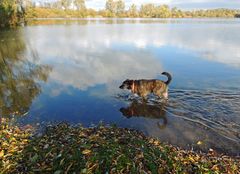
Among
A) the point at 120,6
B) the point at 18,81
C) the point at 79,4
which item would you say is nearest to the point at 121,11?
the point at 120,6

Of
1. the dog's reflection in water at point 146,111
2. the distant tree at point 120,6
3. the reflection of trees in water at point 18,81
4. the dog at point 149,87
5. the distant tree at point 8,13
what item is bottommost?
the dog's reflection in water at point 146,111

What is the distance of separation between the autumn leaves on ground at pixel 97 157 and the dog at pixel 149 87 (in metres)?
3.31

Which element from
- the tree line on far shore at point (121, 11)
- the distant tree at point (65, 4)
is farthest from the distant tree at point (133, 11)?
the distant tree at point (65, 4)

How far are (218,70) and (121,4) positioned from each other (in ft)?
460

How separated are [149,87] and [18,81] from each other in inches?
248

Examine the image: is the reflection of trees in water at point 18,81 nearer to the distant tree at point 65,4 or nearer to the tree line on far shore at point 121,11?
the tree line on far shore at point 121,11

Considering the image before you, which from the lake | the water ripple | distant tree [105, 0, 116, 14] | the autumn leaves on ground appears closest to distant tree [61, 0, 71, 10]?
distant tree [105, 0, 116, 14]

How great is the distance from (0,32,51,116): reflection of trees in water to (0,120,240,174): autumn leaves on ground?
306cm

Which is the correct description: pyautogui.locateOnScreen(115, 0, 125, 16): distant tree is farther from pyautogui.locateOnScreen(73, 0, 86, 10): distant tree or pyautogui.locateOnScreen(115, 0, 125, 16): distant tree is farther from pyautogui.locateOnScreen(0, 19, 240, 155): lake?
pyautogui.locateOnScreen(0, 19, 240, 155): lake

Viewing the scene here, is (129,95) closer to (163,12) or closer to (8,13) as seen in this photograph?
(8,13)

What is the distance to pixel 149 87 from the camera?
922 centimetres

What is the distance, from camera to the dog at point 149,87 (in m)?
9.10

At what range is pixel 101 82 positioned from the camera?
38.7 feet

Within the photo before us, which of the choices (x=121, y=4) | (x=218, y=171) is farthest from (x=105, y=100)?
(x=121, y=4)
